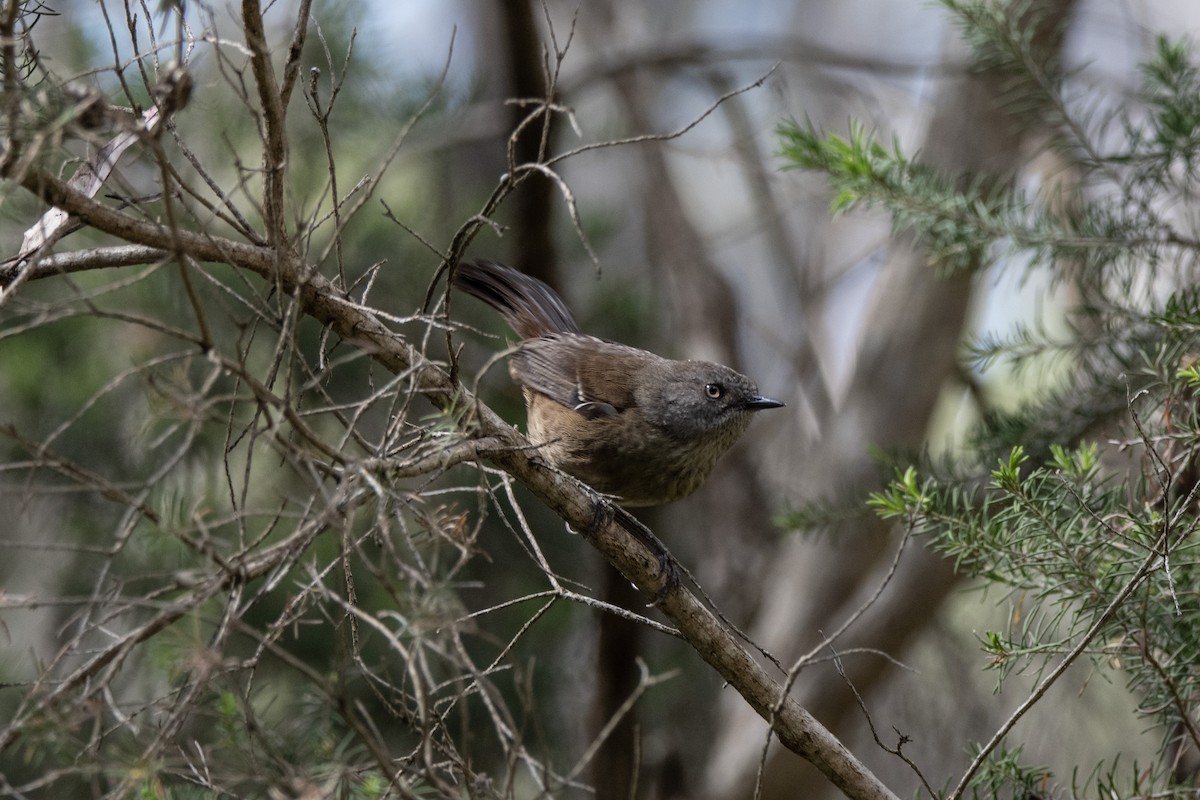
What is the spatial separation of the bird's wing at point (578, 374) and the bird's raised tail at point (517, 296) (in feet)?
0.33

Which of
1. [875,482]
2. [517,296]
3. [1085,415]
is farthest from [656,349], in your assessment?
[1085,415]

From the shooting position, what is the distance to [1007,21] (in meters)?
A: 3.41

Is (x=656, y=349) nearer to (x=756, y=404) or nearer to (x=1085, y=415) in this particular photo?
(x=756, y=404)

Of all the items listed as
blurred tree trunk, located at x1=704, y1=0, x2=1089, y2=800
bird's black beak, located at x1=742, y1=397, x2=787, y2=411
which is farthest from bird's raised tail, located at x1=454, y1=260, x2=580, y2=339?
blurred tree trunk, located at x1=704, y1=0, x2=1089, y2=800

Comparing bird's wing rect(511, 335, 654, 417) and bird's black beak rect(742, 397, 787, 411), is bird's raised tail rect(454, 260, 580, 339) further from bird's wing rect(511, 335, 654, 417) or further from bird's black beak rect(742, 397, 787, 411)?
bird's black beak rect(742, 397, 787, 411)

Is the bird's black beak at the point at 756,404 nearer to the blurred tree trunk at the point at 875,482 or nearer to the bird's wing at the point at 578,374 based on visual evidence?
the bird's wing at the point at 578,374

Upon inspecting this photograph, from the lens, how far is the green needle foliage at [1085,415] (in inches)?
91.0

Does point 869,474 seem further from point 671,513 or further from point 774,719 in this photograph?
point 774,719

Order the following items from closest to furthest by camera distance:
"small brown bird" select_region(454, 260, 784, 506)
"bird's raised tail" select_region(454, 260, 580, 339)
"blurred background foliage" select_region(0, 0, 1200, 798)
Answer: "blurred background foliage" select_region(0, 0, 1200, 798)
"small brown bird" select_region(454, 260, 784, 506)
"bird's raised tail" select_region(454, 260, 580, 339)

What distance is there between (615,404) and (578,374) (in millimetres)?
207

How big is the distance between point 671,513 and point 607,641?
2.16 m

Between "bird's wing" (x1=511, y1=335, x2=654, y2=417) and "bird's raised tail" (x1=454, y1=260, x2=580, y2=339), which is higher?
"bird's raised tail" (x1=454, y1=260, x2=580, y2=339)

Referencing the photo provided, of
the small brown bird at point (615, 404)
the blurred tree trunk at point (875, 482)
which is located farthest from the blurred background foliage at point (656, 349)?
the small brown bird at point (615, 404)

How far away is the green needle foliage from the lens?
231 cm
